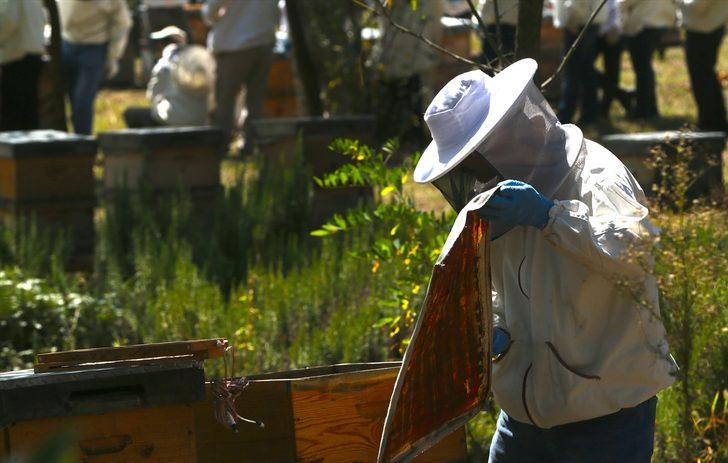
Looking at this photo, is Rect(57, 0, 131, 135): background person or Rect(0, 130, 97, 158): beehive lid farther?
Rect(57, 0, 131, 135): background person

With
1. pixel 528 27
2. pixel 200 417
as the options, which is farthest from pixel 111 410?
pixel 528 27

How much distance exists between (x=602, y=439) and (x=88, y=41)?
26.7 feet

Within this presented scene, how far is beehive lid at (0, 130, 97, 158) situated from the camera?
7.01 m

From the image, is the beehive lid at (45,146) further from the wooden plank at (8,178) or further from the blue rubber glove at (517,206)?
the blue rubber glove at (517,206)

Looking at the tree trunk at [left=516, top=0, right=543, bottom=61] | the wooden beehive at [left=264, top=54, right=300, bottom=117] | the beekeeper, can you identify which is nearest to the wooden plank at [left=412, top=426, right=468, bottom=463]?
the beekeeper

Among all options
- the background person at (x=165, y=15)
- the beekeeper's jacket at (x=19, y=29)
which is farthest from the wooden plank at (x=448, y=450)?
the background person at (x=165, y=15)

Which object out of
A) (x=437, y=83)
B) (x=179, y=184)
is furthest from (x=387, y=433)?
(x=437, y=83)

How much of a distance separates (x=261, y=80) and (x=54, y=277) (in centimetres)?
504

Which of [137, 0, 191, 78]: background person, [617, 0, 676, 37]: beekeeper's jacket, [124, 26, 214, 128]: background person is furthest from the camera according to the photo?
[137, 0, 191, 78]: background person

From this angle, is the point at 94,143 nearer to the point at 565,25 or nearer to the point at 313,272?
the point at 313,272

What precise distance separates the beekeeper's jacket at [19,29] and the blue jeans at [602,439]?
7.01 m

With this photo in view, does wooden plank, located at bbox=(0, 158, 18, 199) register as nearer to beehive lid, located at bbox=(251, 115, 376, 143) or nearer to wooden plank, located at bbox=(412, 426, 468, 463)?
beehive lid, located at bbox=(251, 115, 376, 143)

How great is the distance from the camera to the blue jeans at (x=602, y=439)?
295 centimetres

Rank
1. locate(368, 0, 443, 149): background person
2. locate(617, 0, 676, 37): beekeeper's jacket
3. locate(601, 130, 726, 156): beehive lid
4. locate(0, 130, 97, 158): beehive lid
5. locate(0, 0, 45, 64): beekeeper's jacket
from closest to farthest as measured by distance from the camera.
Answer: locate(0, 130, 97, 158): beehive lid < locate(601, 130, 726, 156): beehive lid < locate(0, 0, 45, 64): beekeeper's jacket < locate(368, 0, 443, 149): background person < locate(617, 0, 676, 37): beekeeper's jacket
